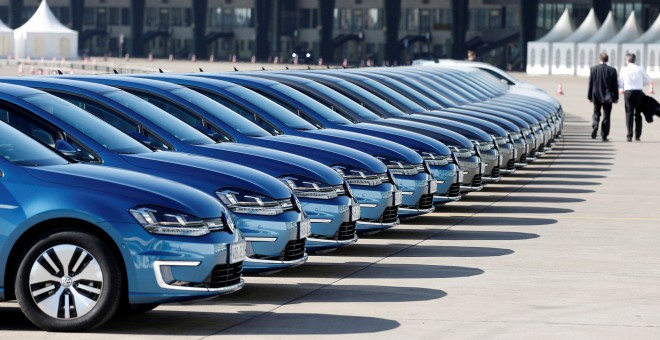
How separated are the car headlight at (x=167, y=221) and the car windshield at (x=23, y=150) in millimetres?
855

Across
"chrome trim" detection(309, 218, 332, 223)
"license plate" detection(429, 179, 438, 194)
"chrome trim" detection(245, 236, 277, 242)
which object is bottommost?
"license plate" detection(429, 179, 438, 194)

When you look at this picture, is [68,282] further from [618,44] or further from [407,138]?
[618,44]

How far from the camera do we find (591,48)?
89.7m

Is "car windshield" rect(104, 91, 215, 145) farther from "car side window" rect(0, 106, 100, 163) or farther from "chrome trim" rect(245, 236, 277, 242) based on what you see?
"chrome trim" rect(245, 236, 277, 242)

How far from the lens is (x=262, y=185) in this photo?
11203mm

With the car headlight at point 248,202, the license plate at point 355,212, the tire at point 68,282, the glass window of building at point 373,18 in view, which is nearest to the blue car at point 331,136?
the license plate at point 355,212

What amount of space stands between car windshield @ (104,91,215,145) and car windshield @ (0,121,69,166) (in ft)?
8.10

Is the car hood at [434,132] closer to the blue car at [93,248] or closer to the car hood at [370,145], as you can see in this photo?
the car hood at [370,145]

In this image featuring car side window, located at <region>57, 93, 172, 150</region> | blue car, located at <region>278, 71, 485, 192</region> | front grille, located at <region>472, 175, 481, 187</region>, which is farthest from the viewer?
front grille, located at <region>472, 175, 481, 187</region>

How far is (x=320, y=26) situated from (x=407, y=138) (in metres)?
101

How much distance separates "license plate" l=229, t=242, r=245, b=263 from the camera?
970cm

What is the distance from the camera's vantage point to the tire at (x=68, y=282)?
30.7ft

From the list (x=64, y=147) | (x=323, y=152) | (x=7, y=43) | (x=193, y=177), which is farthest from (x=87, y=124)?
(x=7, y=43)

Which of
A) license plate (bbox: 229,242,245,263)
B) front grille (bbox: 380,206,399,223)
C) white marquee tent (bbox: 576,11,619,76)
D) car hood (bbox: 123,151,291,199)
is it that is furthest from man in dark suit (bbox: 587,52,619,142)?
white marquee tent (bbox: 576,11,619,76)
